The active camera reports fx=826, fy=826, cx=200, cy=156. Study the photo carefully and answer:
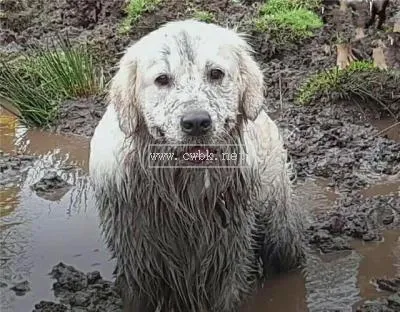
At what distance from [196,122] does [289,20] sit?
21.1 ft

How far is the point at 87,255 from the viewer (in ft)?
17.5

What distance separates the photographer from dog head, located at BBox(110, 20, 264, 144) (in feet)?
12.1

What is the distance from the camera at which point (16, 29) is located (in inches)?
465

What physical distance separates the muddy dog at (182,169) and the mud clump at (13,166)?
2439 mm

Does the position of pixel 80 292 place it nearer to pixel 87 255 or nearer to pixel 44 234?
pixel 87 255

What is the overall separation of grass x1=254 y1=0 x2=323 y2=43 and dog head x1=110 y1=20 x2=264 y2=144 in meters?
5.41

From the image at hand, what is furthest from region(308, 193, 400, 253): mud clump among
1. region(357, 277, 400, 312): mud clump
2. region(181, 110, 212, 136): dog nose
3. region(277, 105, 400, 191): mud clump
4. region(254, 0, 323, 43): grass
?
region(254, 0, 323, 43): grass

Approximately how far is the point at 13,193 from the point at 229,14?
16.7 ft

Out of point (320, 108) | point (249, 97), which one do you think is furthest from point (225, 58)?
point (320, 108)

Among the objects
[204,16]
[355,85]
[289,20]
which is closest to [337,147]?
[355,85]

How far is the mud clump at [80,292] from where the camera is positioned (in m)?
4.62

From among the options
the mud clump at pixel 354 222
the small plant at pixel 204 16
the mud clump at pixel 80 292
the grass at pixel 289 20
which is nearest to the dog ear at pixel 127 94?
the mud clump at pixel 80 292

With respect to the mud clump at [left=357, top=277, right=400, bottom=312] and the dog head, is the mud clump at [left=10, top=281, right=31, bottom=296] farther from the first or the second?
the mud clump at [left=357, top=277, right=400, bottom=312]

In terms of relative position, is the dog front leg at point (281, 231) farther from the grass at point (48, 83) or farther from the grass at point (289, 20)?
the grass at point (289, 20)
